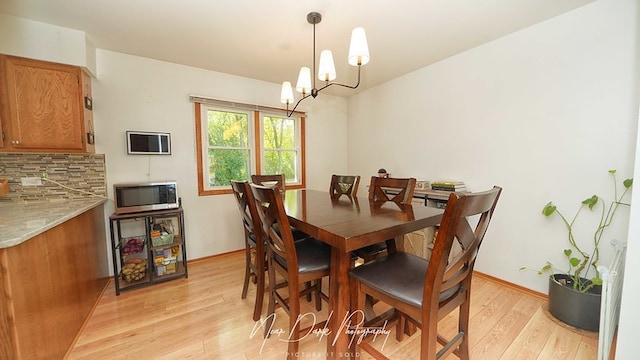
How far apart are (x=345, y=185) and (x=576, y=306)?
1.89 meters

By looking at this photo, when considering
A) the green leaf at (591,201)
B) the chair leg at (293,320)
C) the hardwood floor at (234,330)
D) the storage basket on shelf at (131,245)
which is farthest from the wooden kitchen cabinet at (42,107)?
the green leaf at (591,201)

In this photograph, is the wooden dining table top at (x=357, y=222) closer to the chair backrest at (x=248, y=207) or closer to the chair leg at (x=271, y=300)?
the chair backrest at (x=248, y=207)

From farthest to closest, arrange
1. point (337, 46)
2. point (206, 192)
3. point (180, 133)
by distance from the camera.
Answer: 1. point (206, 192)
2. point (180, 133)
3. point (337, 46)

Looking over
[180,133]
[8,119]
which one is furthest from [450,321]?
[8,119]

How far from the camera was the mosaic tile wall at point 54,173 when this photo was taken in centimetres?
204

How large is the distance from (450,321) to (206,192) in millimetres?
2766

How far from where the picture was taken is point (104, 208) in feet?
8.00

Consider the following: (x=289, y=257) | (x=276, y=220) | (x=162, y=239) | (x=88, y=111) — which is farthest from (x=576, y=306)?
(x=88, y=111)

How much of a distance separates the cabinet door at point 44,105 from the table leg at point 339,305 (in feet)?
7.97

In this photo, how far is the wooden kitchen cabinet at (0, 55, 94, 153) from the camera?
1812 millimetres

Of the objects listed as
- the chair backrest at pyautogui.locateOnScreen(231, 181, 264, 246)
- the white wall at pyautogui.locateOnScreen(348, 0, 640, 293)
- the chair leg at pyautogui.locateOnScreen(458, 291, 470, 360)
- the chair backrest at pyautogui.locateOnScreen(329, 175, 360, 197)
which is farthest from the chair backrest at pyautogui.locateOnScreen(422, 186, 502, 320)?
the white wall at pyautogui.locateOnScreen(348, 0, 640, 293)

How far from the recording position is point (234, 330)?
1.70 meters

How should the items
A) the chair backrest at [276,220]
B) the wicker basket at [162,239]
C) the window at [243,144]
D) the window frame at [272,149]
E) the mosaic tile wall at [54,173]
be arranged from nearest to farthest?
1. the chair backrest at [276,220]
2. the mosaic tile wall at [54,173]
3. the wicker basket at [162,239]
4. the window at [243,144]
5. the window frame at [272,149]

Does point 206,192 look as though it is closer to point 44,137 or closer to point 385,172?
point 44,137
